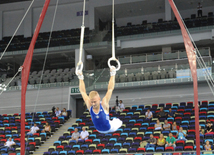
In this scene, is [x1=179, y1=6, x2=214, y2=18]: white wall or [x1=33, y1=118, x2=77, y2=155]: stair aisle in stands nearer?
[x1=33, y1=118, x2=77, y2=155]: stair aisle in stands

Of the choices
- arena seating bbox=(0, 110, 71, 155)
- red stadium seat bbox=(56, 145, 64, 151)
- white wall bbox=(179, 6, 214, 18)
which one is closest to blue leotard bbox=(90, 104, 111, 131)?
red stadium seat bbox=(56, 145, 64, 151)

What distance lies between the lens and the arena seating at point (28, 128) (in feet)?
51.5

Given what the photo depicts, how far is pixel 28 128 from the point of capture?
59.4 feet

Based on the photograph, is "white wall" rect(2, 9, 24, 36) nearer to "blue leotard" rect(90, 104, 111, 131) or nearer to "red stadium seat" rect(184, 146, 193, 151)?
"red stadium seat" rect(184, 146, 193, 151)

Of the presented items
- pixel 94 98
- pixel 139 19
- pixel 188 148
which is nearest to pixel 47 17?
pixel 139 19

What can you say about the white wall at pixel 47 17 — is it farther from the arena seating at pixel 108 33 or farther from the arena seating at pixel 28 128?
the arena seating at pixel 28 128

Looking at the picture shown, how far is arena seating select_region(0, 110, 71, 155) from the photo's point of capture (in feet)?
51.5

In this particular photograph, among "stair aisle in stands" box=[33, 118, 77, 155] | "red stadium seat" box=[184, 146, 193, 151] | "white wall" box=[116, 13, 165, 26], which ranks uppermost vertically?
"white wall" box=[116, 13, 165, 26]

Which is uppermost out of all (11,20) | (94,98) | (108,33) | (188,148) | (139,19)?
(11,20)

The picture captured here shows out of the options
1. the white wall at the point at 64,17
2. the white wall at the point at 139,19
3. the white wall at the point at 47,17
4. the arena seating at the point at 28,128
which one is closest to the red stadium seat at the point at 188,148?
the arena seating at the point at 28,128

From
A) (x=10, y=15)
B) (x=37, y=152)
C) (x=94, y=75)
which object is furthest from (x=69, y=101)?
(x=10, y=15)

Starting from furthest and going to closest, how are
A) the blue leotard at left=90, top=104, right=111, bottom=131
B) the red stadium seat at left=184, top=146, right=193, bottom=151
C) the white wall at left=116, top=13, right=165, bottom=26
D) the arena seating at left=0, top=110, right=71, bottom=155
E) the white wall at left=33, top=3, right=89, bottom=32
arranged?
the white wall at left=33, top=3, right=89, bottom=32 → the white wall at left=116, top=13, right=165, bottom=26 → the arena seating at left=0, top=110, right=71, bottom=155 → the red stadium seat at left=184, top=146, right=193, bottom=151 → the blue leotard at left=90, top=104, right=111, bottom=131

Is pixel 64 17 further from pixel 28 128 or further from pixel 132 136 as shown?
pixel 132 136

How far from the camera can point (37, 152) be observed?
15820 mm
